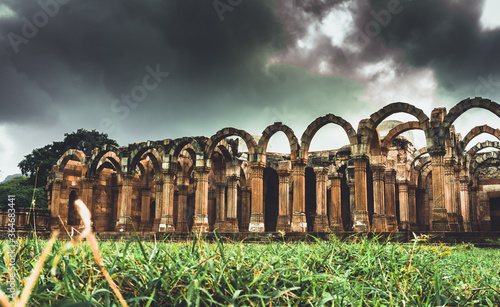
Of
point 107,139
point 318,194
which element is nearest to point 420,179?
point 318,194

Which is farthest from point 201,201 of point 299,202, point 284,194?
point 299,202

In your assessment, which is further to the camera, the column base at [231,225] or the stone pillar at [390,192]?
the column base at [231,225]

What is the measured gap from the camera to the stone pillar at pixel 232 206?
68.4ft

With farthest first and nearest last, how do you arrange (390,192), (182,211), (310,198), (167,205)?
(310,198) → (182,211) → (167,205) → (390,192)

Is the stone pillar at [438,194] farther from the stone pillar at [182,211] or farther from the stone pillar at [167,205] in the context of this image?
the stone pillar at [182,211]

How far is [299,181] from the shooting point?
17938 mm

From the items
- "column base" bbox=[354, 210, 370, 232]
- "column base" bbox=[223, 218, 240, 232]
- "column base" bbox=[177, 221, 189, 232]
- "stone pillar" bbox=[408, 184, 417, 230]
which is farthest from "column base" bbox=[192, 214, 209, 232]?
"stone pillar" bbox=[408, 184, 417, 230]

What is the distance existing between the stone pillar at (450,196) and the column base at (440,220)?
2.66 ft

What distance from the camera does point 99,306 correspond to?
77.3 inches

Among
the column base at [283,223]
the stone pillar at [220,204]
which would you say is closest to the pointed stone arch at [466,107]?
the column base at [283,223]

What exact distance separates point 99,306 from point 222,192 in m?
21.0

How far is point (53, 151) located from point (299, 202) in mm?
34979

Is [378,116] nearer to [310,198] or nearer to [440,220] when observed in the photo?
[440,220]

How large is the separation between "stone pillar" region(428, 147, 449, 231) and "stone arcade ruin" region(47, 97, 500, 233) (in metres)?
0.03
